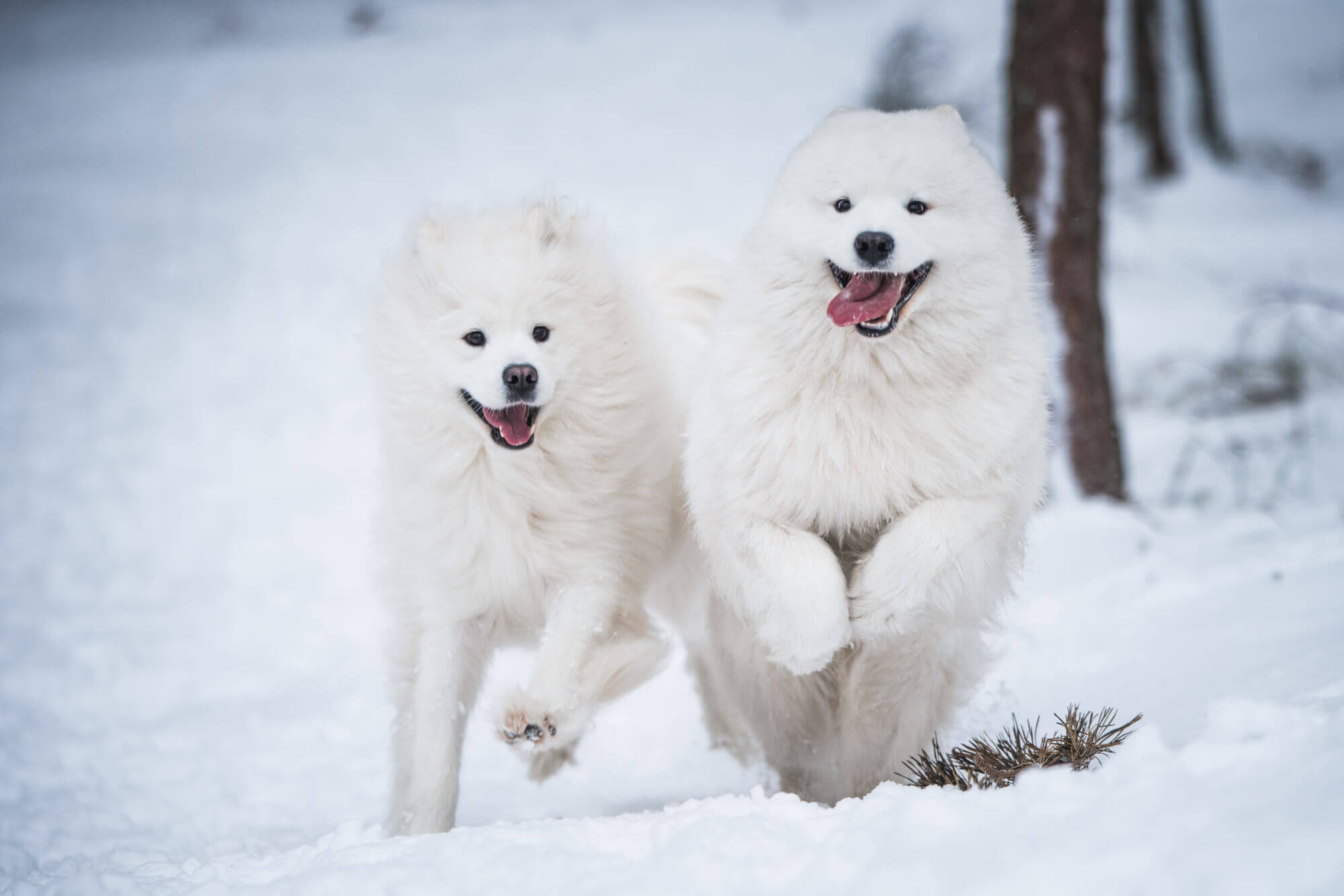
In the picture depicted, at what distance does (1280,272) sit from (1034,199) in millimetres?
6946

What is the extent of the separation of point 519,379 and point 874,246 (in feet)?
3.64

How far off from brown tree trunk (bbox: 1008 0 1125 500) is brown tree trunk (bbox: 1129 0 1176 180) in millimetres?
7844

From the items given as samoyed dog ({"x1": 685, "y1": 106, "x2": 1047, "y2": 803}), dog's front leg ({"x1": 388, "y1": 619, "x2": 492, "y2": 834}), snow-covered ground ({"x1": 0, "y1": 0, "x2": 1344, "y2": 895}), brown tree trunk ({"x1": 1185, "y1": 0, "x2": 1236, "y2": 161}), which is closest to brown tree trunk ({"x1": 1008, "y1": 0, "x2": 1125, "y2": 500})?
snow-covered ground ({"x1": 0, "y1": 0, "x2": 1344, "y2": 895})

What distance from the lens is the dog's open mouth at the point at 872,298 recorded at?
2.57 metres

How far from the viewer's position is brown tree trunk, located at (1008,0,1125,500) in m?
4.80

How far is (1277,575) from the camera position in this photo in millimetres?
3791

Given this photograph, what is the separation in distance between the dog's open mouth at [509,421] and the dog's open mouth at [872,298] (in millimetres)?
1014

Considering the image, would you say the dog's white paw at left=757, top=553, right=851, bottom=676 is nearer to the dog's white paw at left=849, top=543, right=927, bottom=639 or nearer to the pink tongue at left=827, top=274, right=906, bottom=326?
the dog's white paw at left=849, top=543, right=927, bottom=639

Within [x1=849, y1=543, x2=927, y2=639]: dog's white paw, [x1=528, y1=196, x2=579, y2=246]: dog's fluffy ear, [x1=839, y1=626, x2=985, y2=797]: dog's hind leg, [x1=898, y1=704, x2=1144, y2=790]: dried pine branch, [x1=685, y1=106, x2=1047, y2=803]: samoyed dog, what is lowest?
[x1=839, y1=626, x2=985, y2=797]: dog's hind leg

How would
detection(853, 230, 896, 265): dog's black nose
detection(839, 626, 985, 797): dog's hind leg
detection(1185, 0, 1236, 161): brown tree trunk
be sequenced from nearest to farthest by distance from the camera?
1. detection(853, 230, 896, 265): dog's black nose
2. detection(839, 626, 985, 797): dog's hind leg
3. detection(1185, 0, 1236, 161): brown tree trunk

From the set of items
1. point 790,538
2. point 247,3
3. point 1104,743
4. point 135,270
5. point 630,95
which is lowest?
point 1104,743

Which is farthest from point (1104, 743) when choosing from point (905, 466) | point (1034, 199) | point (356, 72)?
point (356, 72)

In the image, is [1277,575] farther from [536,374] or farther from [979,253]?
[536,374]

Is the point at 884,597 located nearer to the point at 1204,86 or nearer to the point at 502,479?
the point at 502,479
